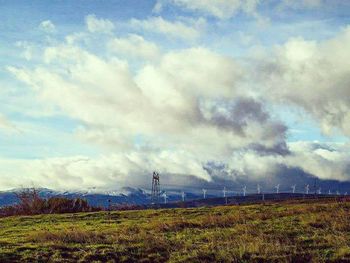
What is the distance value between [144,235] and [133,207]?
5228cm

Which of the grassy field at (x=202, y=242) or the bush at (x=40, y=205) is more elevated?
the bush at (x=40, y=205)

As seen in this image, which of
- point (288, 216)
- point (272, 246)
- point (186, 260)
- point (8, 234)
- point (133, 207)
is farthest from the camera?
point (133, 207)

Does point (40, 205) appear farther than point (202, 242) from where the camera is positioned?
Yes

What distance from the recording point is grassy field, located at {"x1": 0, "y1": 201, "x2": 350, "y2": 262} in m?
32.7

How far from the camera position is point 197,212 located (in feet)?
210

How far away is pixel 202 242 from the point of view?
37656 millimetres

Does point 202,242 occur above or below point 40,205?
below

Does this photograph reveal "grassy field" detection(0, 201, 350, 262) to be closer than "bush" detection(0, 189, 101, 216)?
Yes

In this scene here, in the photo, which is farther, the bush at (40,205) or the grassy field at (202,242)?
the bush at (40,205)

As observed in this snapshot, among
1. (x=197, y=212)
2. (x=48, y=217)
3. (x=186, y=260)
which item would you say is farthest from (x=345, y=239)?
(x=48, y=217)

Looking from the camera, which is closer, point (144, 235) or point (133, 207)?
point (144, 235)

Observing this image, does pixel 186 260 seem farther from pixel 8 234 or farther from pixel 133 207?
pixel 133 207

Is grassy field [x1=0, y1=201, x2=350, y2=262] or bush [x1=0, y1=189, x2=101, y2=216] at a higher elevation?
bush [x1=0, y1=189, x2=101, y2=216]

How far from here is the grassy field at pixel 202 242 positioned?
107 ft
